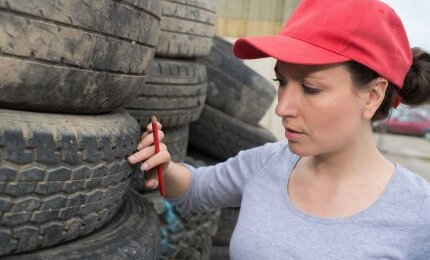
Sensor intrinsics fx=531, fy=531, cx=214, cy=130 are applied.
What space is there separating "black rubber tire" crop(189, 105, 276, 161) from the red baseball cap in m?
1.59

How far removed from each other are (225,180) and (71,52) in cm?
67

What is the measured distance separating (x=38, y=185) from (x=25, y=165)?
6 centimetres

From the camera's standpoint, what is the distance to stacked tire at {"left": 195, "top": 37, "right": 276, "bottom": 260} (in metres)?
2.85

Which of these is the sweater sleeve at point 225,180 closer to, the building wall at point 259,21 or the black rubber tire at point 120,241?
the black rubber tire at point 120,241

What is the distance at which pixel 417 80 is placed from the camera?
1.34 meters

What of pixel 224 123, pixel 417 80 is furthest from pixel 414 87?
pixel 224 123

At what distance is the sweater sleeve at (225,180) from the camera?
154 cm

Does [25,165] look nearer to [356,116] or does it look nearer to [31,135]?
[31,135]

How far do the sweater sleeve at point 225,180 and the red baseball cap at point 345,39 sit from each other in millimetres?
403

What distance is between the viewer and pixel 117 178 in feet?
4.26

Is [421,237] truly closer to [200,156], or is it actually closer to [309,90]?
[309,90]

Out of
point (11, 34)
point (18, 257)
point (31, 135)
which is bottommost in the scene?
point (18, 257)

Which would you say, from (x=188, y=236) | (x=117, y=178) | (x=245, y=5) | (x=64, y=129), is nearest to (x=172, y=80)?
(x=188, y=236)

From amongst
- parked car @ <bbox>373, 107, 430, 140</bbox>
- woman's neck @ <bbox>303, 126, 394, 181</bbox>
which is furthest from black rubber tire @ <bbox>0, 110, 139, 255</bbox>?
parked car @ <bbox>373, 107, 430, 140</bbox>
